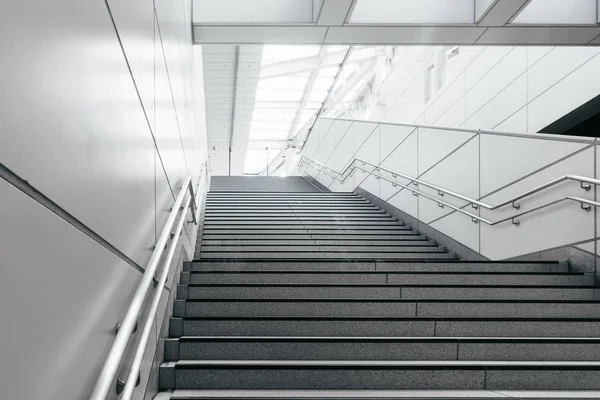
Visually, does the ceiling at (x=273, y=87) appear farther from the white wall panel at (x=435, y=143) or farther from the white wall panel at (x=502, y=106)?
the white wall panel at (x=435, y=143)

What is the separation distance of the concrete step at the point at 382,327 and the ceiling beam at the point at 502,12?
115 inches

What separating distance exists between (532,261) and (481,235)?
0.75 m

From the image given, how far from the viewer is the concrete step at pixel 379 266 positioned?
455 centimetres

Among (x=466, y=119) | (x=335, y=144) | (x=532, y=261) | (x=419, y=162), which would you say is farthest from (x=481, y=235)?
(x=335, y=144)

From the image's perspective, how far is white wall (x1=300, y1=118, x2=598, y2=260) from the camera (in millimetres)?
4469

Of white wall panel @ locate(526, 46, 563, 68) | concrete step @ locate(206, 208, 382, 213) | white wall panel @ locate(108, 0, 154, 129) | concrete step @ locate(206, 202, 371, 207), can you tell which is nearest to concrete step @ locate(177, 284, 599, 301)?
white wall panel @ locate(108, 0, 154, 129)

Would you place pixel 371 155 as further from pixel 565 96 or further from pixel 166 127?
pixel 166 127

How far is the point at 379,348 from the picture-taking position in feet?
10.6

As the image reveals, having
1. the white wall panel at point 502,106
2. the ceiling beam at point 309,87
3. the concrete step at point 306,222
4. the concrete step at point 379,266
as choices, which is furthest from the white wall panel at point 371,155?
the ceiling beam at point 309,87

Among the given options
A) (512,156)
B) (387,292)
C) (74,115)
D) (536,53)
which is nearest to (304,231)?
(512,156)

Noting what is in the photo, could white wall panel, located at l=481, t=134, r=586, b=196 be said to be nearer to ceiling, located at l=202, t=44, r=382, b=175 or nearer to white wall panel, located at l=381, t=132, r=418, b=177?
white wall panel, located at l=381, t=132, r=418, b=177

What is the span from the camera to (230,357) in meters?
3.17

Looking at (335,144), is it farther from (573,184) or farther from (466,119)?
(573,184)

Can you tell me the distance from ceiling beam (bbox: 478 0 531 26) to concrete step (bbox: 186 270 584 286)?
239cm
